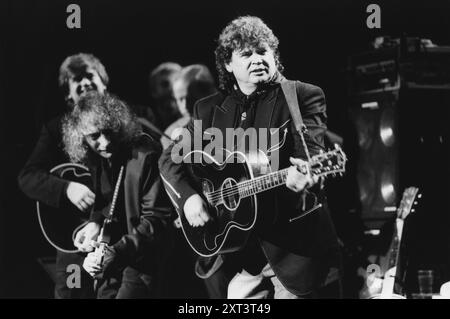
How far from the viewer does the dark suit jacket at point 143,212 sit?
14.6 ft

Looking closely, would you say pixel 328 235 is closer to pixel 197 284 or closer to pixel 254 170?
pixel 254 170

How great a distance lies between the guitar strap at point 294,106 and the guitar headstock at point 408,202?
724mm

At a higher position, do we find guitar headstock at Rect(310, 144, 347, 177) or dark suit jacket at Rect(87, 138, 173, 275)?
guitar headstock at Rect(310, 144, 347, 177)

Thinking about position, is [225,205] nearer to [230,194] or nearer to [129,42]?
[230,194]

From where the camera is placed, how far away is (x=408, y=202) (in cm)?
441

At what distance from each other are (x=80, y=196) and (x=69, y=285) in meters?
0.54

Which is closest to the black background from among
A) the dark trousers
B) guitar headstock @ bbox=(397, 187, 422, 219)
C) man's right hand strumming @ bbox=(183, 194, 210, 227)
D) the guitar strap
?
the dark trousers

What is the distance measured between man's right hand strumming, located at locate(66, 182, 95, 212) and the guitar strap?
132 cm

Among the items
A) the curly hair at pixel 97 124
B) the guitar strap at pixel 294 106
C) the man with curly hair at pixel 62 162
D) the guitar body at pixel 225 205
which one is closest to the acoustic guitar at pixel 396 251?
the guitar strap at pixel 294 106

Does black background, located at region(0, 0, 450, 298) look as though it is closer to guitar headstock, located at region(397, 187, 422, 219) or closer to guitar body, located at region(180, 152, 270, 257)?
guitar headstock, located at region(397, 187, 422, 219)

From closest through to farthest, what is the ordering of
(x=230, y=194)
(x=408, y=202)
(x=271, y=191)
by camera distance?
(x=271, y=191), (x=230, y=194), (x=408, y=202)

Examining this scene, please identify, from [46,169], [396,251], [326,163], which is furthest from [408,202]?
[46,169]

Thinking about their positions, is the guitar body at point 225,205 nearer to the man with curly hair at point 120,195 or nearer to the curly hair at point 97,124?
the man with curly hair at point 120,195

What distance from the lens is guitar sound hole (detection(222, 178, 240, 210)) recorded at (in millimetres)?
4270
